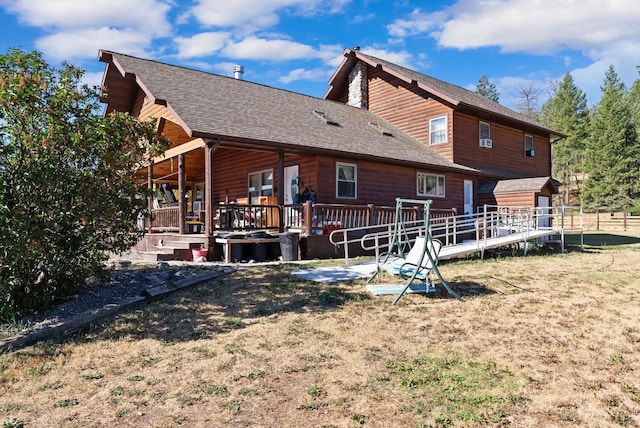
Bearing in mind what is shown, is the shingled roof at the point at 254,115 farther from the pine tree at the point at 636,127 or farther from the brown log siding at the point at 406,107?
the pine tree at the point at 636,127

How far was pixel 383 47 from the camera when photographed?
2734 cm

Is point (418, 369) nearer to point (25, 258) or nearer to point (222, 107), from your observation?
point (25, 258)

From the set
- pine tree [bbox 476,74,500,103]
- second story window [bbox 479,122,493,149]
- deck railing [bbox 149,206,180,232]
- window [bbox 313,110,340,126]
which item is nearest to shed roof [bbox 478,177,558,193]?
second story window [bbox 479,122,493,149]

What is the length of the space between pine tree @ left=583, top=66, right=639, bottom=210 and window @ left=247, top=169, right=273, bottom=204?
1507 inches

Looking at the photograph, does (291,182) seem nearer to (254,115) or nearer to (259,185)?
(259,185)

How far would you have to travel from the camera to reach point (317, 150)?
1304cm

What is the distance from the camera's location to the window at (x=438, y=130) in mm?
18766

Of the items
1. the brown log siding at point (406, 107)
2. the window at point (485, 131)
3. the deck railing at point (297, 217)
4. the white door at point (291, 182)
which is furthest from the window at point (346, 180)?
the window at point (485, 131)

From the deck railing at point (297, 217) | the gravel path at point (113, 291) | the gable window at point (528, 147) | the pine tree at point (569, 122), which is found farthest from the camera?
the pine tree at point (569, 122)

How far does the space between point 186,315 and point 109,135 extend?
9.21ft

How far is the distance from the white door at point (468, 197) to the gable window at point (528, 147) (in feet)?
16.7

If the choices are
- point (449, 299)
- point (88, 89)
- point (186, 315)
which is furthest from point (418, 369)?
point (88, 89)

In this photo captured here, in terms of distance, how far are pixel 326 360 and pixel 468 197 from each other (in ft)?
53.0

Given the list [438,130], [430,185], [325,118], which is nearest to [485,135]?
[438,130]
